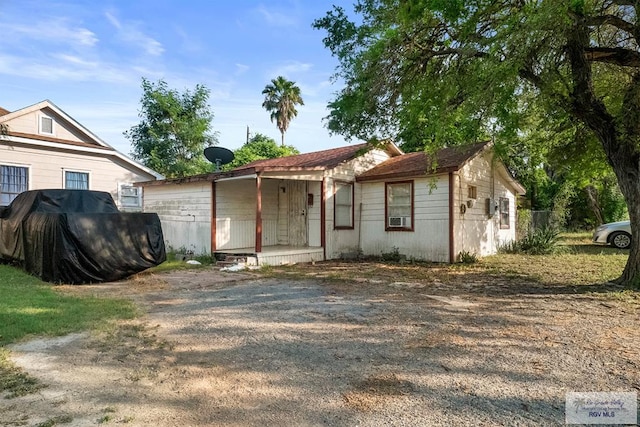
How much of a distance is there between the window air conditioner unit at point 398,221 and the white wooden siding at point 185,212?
17.8 feet

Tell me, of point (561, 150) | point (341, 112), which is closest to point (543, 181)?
point (561, 150)

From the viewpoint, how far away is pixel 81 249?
7.78m

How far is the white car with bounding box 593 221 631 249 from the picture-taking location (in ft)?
45.5

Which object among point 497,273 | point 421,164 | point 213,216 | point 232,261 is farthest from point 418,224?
point 213,216

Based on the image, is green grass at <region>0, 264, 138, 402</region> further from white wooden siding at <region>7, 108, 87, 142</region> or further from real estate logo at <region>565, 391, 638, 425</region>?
white wooden siding at <region>7, 108, 87, 142</region>

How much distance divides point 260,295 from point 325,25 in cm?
593

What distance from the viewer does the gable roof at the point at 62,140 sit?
13125 mm

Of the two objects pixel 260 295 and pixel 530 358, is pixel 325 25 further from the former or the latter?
pixel 530 358

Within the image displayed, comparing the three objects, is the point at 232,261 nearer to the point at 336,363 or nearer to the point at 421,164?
the point at 421,164

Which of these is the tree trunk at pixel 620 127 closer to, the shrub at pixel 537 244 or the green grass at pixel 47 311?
the shrub at pixel 537 244

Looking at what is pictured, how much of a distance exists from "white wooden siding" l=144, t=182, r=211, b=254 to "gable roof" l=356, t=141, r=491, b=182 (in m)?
4.88

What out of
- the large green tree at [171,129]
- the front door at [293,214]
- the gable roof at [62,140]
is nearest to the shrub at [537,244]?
the front door at [293,214]

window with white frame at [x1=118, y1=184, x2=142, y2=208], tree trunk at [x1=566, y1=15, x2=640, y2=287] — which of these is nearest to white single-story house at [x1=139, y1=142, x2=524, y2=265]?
window with white frame at [x1=118, y1=184, x2=142, y2=208]

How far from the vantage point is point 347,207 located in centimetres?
1252
